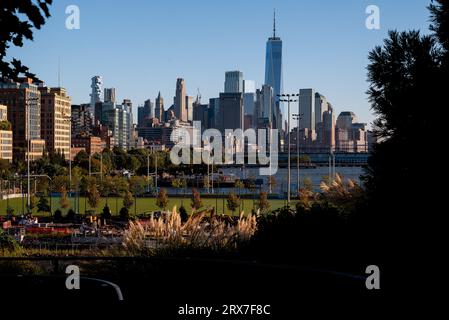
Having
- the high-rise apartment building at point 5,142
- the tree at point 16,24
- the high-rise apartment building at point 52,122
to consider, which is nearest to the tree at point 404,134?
the tree at point 16,24

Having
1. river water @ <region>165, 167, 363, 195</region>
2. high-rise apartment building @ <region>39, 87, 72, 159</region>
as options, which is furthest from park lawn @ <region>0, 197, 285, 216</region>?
high-rise apartment building @ <region>39, 87, 72, 159</region>

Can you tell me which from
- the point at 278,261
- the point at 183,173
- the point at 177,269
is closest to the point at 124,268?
the point at 177,269

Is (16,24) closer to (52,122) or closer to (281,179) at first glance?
(281,179)

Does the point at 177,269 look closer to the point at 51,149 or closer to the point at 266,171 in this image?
the point at 51,149

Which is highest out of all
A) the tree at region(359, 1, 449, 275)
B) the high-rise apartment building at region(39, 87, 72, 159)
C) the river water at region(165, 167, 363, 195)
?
the high-rise apartment building at region(39, 87, 72, 159)

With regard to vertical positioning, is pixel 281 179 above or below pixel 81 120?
below

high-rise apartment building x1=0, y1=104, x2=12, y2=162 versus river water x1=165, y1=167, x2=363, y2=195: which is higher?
high-rise apartment building x1=0, y1=104, x2=12, y2=162

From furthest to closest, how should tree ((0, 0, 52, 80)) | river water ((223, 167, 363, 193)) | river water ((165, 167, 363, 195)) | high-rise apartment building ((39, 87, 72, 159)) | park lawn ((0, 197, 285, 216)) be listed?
1. high-rise apartment building ((39, 87, 72, 159))
2. river water ((223, 167, 363, 193))
3. river water ((165, 167, 363, 195))
4. park lawn ((0, 197, 285, 216))
5. tree ((0, 0, 52, 80))

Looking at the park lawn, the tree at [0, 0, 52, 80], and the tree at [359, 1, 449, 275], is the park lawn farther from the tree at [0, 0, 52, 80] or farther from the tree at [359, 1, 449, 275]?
the tree at [0, 0, 52, 80]

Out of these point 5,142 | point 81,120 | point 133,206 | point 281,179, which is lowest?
point 281,179

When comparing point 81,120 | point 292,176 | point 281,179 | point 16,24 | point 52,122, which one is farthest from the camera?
point 81,120

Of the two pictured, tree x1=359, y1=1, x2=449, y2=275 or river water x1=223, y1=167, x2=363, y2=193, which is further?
river water x1=223, y1=167, x2=363, y2=193

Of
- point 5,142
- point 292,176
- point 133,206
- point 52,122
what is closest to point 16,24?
point 133,206

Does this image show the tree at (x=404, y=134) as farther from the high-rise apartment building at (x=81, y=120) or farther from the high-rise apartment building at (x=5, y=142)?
the high-rise apartment building at (x=81, y=120)
